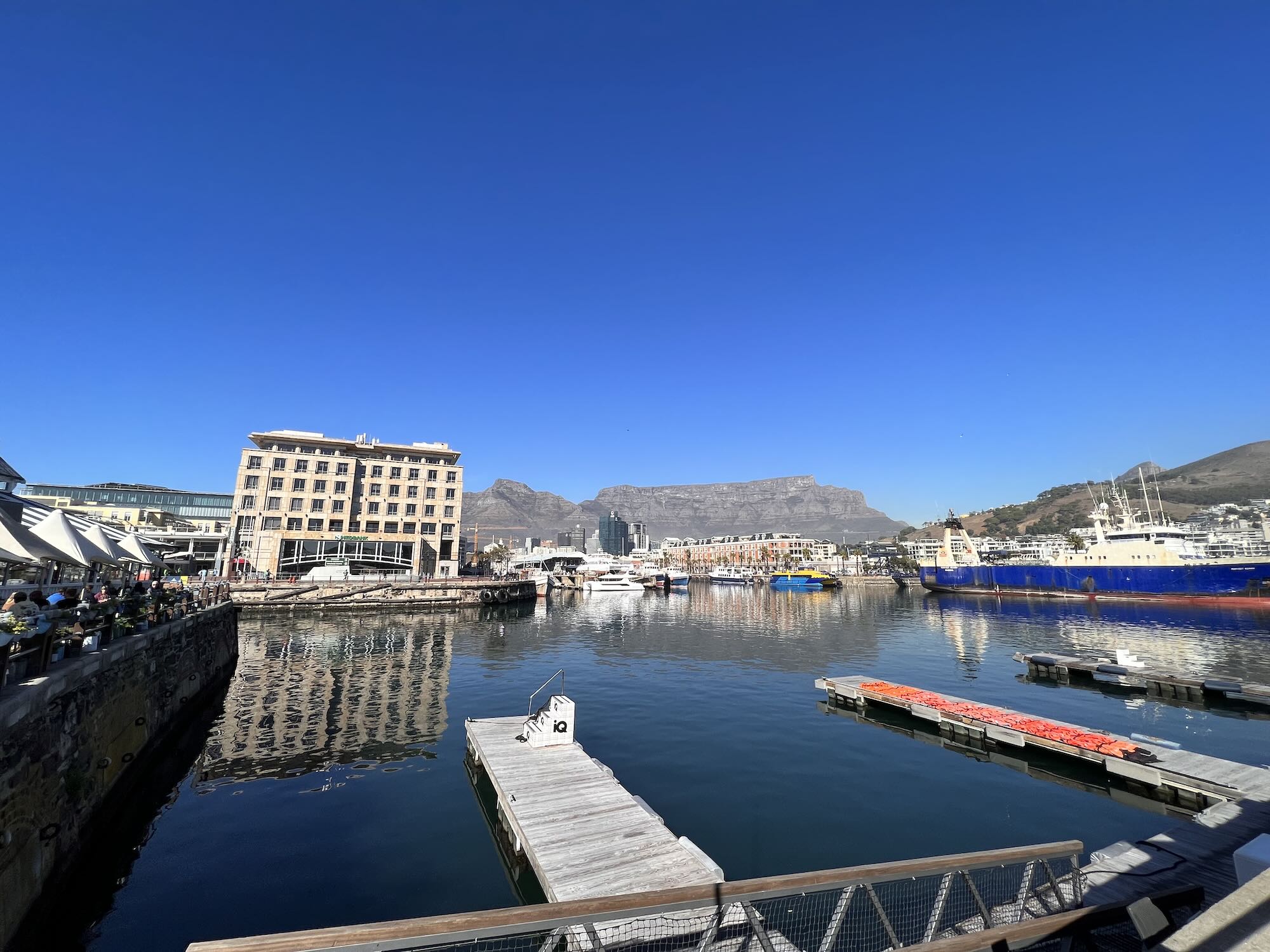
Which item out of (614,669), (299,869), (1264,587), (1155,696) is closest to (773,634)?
(614,669)

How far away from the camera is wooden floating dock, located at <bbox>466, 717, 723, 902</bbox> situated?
1152 centimetres

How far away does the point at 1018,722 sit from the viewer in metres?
24.3

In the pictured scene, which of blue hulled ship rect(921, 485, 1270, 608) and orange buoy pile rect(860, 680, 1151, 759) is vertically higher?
blue hulled ship rect(921, 485, 1270, 608)

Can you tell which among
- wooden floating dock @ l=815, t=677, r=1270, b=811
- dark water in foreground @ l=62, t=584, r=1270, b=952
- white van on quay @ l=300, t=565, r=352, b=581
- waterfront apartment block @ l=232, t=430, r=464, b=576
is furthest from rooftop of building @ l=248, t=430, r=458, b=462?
wooden floating dock @ l=815, t=677, r=1270, b=811

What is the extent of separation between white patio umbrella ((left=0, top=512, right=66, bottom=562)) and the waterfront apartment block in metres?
84.2

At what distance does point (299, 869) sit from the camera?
14.1m

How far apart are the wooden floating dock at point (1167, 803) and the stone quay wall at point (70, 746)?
20243 mm

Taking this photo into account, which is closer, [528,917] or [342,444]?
[528,917]

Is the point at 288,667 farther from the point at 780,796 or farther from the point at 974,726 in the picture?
the point at 974,726

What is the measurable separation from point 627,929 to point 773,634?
53.3 meters

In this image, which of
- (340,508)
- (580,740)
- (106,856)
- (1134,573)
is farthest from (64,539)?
(1134,573)

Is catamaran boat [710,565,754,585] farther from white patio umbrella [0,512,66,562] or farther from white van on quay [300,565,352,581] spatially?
white patio umbrella [0,512,66,562]

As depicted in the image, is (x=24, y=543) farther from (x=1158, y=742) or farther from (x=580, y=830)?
(x=1158, y=742)

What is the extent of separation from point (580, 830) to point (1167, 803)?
19.1 metres
